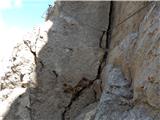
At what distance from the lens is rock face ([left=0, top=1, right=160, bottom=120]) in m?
4.63

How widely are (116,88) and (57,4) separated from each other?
2.15 meters

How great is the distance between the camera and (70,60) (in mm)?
5102

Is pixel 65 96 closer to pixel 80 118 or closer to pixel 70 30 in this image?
pixel 80 118

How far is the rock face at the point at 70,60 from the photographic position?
182 inches

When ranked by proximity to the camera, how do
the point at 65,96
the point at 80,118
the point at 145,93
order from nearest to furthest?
the point at 145,93 → the point at 80,118 → the point at 65,96

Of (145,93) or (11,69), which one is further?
(11,69)

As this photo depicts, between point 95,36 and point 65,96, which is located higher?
point 95,36

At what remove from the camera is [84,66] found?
510 centimetres

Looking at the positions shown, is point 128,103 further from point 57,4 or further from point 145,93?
point 57,4

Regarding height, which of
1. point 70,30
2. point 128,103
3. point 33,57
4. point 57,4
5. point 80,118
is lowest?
point 80,118

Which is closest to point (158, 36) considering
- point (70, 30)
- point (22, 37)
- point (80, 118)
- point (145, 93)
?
point (145, 93)

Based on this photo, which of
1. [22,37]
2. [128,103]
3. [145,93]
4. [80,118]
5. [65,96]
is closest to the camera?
[145,93]

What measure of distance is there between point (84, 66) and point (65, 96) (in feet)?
1.45

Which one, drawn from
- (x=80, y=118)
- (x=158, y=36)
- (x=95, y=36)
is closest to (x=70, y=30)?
(x=95, y=36)
